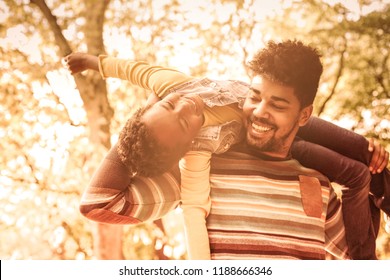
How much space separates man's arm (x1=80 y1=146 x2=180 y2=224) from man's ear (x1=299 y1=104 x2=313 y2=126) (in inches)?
22.8

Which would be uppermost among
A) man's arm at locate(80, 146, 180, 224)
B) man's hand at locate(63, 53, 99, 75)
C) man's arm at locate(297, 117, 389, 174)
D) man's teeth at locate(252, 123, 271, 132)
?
man's hand at locate(63, 53, 99, 75)

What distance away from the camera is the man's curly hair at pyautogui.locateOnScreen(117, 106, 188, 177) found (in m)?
1.67

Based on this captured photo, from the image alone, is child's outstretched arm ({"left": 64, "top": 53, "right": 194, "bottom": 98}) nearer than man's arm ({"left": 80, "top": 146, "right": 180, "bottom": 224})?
No

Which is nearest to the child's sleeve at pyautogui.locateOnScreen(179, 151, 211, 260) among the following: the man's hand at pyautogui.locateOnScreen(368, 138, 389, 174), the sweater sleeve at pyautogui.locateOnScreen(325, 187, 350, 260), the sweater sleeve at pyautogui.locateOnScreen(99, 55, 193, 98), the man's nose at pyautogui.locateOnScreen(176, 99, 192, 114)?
the man's nose at pyautogui.locateOnScreen(176, 99, 192, 114)

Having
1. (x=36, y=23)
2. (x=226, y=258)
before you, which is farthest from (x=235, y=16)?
(x=226, y=258)

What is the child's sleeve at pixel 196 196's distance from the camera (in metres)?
1.80

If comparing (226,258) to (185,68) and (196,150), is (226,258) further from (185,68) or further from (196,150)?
(185,68)

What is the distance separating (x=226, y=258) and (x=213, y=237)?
0.39ft

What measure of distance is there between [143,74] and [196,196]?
563mm

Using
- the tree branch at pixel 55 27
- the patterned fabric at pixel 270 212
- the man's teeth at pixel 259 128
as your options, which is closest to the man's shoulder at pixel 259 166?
the patterned fabric at pixel 270 212

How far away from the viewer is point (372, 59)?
2037 millimetres

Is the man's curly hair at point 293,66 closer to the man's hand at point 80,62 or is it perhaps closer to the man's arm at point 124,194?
the man's arm at point 124,194

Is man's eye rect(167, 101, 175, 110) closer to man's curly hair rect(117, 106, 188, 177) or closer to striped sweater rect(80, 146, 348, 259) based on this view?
man's curly hair rect(117, 106, 188, 177)

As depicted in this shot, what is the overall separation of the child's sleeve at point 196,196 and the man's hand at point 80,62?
1.96 ft
